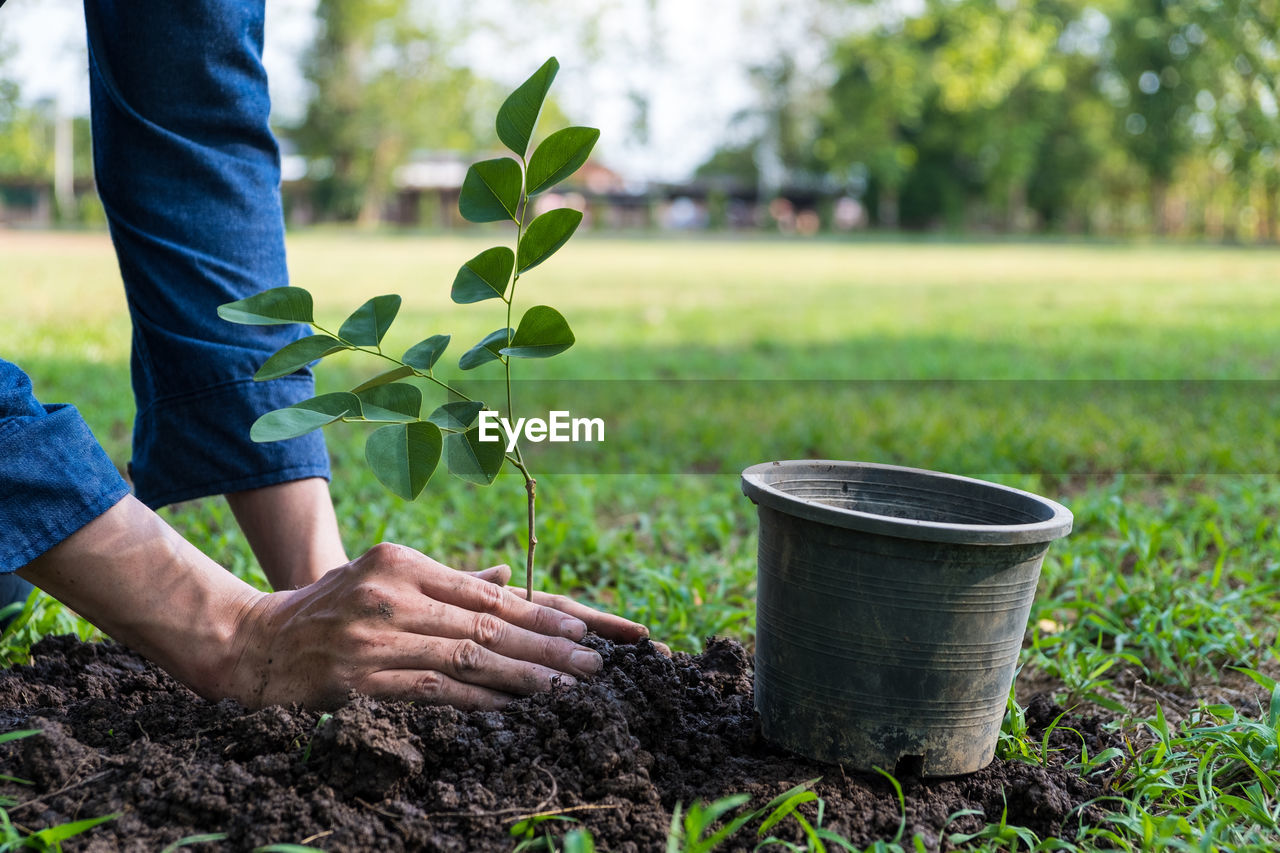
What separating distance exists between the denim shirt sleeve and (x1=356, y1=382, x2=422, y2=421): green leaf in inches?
14.1

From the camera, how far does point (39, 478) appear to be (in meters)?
1.31

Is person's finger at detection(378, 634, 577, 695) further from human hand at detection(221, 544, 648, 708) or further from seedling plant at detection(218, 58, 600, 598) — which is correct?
seedling plant at detection(218, 58, 600, 598)

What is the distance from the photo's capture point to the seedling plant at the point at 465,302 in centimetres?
133

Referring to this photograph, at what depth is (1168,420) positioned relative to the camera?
15.2 ft

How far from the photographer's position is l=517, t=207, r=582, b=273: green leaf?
4.50 feet

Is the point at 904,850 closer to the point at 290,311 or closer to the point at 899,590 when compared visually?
the point at 899,590

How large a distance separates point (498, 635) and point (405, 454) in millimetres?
302

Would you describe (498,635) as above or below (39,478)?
Answer: below

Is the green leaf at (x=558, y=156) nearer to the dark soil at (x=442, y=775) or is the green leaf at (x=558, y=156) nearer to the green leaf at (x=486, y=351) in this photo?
the green leaf at (x=486, y=351)

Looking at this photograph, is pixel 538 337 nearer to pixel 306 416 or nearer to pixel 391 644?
pixel 306 416

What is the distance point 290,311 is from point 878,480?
3.06 ft

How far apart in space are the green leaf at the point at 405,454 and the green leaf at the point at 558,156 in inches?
14.3

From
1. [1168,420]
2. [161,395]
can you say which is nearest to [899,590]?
[161,395]

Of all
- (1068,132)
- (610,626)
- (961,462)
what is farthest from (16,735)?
(1068,132)
